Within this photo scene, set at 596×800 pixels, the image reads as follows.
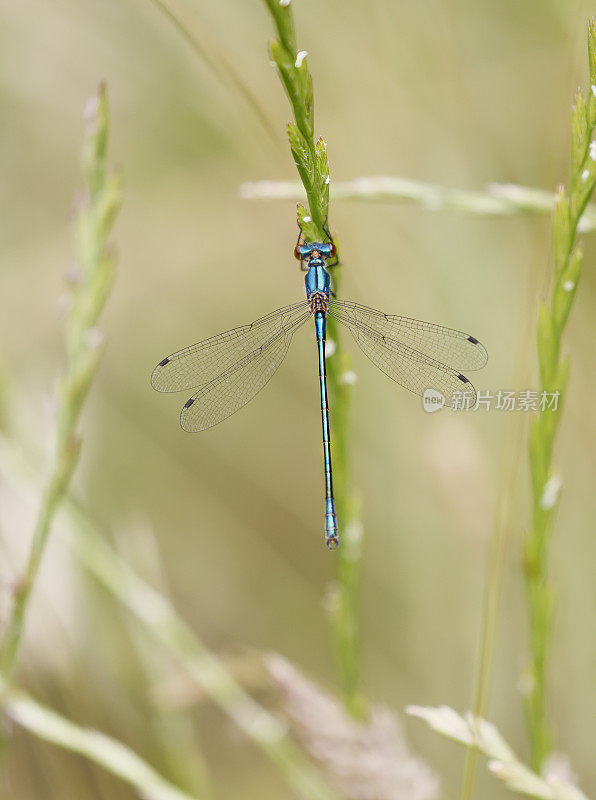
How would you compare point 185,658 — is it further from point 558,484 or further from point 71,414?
point 558,484

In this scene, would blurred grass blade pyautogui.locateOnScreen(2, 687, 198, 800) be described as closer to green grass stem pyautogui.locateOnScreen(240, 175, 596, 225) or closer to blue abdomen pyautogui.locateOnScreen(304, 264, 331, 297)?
green grass stem pyautogui.locateOnScreen(240, 175, 596, 225)

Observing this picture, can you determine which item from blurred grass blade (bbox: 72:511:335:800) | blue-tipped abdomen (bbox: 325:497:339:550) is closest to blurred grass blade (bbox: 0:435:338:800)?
blurred grass blade (bbox: 72:511:335:800)

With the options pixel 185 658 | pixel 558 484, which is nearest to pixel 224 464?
pixel 185 658

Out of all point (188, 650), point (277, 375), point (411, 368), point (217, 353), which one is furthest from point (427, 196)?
A: point (277, 375)

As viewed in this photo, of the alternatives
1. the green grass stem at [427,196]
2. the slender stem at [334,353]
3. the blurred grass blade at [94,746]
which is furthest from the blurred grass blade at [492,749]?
the green grass stem at [427,196]

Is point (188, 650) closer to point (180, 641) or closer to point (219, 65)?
point (180, 641)
